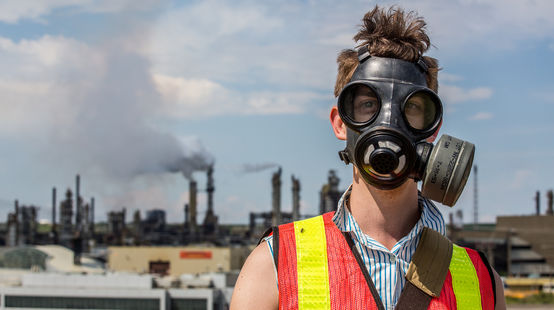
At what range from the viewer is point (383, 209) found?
8.55ft

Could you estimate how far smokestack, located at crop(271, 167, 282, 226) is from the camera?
8362cm

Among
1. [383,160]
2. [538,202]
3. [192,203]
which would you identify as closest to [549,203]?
[538,202]

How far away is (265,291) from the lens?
248 centimetres

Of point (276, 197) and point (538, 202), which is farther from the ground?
point (538, 202)

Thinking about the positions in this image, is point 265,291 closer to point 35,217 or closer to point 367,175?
point 367,175

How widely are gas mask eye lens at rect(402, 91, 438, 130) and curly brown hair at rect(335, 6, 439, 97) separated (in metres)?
0.16

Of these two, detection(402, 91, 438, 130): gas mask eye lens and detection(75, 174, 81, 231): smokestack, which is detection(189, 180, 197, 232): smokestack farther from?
detection(402, 91, 438, 130): gas mask eye lens

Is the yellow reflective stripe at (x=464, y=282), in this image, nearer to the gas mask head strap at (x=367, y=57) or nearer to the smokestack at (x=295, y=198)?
the gas mask head strap at (x=367, y=57)

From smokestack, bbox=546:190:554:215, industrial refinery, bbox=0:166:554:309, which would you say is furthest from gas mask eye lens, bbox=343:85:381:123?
smokestack, bbox=546:190:554:215

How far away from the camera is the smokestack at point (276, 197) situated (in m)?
83.6

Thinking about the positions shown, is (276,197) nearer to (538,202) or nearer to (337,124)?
(538,202)

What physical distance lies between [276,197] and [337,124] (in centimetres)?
8227

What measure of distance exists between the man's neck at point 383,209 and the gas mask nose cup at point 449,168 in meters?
0.20

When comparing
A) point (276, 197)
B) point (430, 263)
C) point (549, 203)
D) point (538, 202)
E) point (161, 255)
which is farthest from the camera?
point (538, 202)
